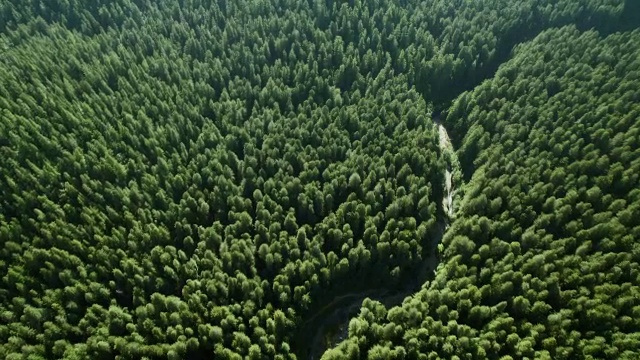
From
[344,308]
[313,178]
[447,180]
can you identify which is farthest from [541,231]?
[313,178]

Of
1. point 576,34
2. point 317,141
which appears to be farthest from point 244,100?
point 576,34

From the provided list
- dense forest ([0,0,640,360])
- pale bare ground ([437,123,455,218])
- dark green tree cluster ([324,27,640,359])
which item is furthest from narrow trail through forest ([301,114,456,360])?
dark green tree cluster ([324,27,640,359])

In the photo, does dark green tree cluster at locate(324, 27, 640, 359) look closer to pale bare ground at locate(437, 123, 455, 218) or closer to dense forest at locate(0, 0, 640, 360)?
dense forest at locate(0, 0, 640, 360)

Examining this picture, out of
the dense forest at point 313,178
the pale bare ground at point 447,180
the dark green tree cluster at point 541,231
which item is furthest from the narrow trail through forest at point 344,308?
the dark green tree cluster at point 541,231

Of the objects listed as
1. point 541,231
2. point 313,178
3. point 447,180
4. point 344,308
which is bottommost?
point 344,308

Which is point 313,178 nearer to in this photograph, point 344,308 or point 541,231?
point 344,308

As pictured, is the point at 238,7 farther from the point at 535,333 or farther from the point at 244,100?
the point at 535,333

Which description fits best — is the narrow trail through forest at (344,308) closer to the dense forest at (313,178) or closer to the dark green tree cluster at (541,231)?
the dense forest at (313,178)
